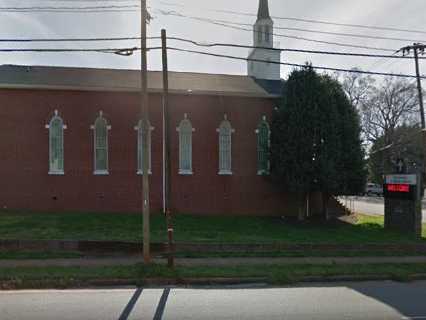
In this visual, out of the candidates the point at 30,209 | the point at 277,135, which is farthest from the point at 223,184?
the point at 30,209

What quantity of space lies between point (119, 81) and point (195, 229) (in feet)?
37.3

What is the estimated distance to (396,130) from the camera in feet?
171

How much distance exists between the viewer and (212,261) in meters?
11.0

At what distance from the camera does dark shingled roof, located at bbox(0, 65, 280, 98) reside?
20859 mm

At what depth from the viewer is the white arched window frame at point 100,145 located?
69.6 ft

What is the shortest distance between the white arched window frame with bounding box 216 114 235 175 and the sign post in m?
8.77

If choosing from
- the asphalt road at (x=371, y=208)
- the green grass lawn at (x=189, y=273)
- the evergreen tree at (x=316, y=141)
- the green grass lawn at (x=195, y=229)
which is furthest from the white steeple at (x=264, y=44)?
the green grass lawn at (x=189, y=273)

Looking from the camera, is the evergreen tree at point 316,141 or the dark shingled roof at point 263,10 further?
the dark shingled roof at point 263,10

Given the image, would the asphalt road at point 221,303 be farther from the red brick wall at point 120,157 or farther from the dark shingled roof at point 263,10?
the dark shingled roof at point 263,10

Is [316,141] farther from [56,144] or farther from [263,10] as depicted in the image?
[263,10]

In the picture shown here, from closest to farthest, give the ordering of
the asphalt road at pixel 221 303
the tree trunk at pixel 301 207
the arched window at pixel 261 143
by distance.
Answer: the asphalt road at pixel 221 303, the tree trunk at pixel 301 207, the arched window at pixel 261 143

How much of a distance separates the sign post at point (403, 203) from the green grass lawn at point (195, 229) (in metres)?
0.92

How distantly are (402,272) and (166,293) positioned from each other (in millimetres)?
6530

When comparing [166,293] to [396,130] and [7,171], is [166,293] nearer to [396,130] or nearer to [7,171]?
[7,171]
